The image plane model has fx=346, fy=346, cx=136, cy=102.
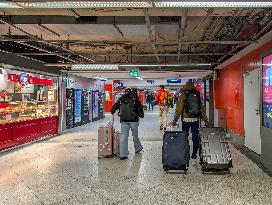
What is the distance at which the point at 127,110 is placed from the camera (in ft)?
26.0

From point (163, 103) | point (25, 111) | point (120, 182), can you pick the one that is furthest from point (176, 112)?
point (163, 103)

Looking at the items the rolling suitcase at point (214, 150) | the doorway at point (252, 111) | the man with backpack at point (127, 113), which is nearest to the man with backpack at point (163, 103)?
the doorway at point (252, 111)

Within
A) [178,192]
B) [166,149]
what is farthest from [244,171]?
[178,192]

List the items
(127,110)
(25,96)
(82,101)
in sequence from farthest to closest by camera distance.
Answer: (82,101)
(25,96)
(127,110)

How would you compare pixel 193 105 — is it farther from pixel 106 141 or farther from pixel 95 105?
pixel 95 105

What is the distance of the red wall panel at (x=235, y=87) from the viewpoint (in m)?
9.45

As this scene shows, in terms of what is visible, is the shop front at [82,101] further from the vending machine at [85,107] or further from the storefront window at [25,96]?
the storefront window at [25,96]

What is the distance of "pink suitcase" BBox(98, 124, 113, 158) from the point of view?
795 cm

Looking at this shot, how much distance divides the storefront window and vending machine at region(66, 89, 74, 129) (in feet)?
5.23

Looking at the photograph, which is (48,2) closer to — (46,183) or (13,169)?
(46,183)

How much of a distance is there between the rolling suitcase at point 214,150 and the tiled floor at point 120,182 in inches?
6.5

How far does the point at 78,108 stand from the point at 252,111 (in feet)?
33.0

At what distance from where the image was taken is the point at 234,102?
11750 millimetres

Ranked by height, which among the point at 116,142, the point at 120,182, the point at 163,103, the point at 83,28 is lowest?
the point at 120,182
